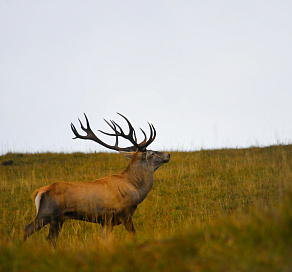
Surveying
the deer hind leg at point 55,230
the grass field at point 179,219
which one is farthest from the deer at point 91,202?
the grass field at point 179,219

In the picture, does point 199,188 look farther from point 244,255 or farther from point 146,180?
point 244,255

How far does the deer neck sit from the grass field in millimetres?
652

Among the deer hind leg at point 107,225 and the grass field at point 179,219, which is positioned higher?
the grass field at point 179,219

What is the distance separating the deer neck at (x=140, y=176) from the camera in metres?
5.85

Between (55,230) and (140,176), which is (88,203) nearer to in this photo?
(55,230)

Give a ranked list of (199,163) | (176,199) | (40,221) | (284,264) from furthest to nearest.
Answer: (199,163), (176,199), (40,221), (284,264)

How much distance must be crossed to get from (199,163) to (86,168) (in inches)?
182

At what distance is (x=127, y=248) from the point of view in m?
2.73

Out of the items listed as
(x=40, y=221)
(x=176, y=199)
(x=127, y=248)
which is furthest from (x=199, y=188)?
(x=127, y=248)

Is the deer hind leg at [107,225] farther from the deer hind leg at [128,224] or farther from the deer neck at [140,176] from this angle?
the deer neck at [140,176]

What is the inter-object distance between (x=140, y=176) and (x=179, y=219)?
113 centimetres

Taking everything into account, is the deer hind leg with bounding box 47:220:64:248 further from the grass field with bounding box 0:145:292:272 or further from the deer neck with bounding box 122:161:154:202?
the deer neck with bounding box 122:161:154:202

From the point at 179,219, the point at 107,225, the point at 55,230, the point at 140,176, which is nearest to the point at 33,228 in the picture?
the point at 55,230

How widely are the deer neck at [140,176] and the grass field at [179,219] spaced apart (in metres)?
0.65
